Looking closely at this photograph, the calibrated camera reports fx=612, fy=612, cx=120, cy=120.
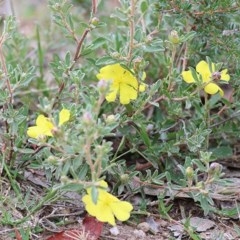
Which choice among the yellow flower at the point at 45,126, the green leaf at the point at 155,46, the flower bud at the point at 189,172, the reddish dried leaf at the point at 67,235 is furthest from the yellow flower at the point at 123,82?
the reddish dried leaf at the point at 67,235

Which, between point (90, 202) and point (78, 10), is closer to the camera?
point (90, 202)

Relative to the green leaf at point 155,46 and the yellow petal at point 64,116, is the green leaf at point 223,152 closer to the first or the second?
the green leaf at point 155,46

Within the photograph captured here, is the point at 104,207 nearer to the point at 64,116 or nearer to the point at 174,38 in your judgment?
the point at 64,116

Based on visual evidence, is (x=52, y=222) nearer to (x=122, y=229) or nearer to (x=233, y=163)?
(x=122, y=229)

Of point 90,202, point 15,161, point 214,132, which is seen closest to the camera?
point 90,202

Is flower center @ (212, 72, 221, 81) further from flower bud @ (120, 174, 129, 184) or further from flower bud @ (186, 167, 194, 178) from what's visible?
flower bud @ (120, 174, 129, 184)

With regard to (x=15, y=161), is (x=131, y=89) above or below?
above

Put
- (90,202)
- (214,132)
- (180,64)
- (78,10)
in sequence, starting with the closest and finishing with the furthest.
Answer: (90,202) → (214,132) → (180,64) → (78,10)

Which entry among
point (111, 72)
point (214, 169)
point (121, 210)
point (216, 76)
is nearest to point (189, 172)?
point (214, 169)

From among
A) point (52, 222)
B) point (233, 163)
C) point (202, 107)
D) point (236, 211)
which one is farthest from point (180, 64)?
point (52, 222)

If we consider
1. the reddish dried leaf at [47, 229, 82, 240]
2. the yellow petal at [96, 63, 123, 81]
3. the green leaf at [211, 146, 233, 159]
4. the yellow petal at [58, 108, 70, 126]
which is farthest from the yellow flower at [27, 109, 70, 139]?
the green leaf at [211, 146, 233, 159]
